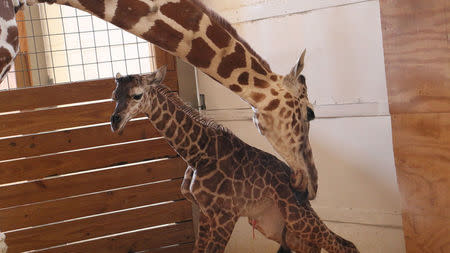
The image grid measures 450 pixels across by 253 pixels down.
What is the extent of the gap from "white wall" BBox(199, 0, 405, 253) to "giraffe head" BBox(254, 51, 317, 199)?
795 mm

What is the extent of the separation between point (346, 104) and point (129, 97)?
4.14 feet

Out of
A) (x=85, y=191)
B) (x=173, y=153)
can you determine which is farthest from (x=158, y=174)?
(x=85, y=191)

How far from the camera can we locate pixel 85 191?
12.0 ft

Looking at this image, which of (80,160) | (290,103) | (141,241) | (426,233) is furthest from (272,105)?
(141,241)

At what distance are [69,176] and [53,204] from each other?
200 mm

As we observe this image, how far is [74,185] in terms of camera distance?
3.64 metres

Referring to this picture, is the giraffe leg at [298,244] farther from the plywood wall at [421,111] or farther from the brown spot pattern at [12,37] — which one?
the brown spot pattern at [12,37]

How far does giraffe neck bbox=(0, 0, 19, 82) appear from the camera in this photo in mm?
1718

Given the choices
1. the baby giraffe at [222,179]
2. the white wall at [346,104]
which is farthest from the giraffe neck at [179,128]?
the white wall at [346,104]

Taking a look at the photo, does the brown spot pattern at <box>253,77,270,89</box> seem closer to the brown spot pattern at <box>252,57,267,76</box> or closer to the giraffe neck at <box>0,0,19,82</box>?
the brown spot pattern at <box>252,57,267,76</box>

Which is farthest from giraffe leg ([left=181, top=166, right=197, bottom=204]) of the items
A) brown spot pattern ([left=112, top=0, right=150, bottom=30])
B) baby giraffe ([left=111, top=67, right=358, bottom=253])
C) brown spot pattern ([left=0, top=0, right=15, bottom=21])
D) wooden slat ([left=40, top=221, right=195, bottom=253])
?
wooden slat ([left=40, top=221, right=195, bottom=253])

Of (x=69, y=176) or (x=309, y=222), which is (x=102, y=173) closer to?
(x=69, y=176)

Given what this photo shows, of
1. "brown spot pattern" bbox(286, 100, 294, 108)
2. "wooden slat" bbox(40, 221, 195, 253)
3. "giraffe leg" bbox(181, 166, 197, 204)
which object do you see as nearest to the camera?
"brown spot pattern" bbox(286, 100, 294, 108)

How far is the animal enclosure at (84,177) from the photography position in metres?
3.53
